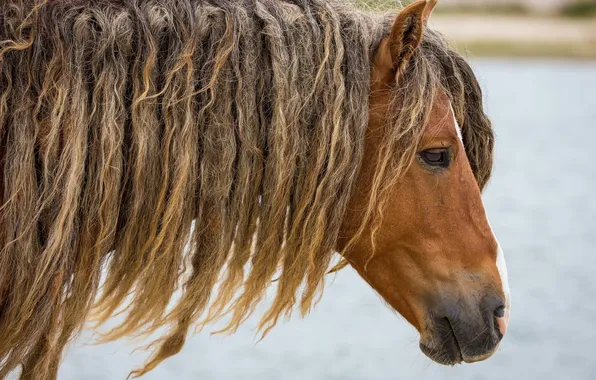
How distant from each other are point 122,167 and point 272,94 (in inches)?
18.2

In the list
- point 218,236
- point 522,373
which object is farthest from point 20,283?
point 522,373

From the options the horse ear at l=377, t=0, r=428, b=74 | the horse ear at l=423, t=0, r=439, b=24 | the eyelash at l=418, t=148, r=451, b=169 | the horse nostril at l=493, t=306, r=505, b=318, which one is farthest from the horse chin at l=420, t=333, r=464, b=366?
the horse ear at l=423, t=0, r=439, b=24

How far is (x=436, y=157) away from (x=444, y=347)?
0.59 meters

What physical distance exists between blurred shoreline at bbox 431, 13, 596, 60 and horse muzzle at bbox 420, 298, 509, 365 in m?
19.0

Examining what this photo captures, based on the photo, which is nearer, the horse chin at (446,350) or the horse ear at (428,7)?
the horse ear at (428,7)

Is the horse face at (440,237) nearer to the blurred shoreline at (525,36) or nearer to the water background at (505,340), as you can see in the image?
the water background at (505,340)

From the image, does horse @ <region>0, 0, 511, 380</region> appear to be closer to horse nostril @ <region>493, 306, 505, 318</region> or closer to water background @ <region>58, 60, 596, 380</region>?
horse nostril @ <region>493, 306, 505, 318</region>

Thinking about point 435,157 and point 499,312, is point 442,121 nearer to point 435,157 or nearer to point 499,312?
point 435,157

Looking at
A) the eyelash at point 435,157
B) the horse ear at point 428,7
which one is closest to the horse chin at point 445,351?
the eyelash at point 435,157

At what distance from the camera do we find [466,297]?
225 centimetres

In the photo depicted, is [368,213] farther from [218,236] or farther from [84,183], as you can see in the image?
[84,183]

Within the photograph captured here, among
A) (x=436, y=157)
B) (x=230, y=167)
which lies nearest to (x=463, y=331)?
(x=436, y=157)

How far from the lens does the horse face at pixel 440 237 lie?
223cm

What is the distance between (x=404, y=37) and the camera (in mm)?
2188
